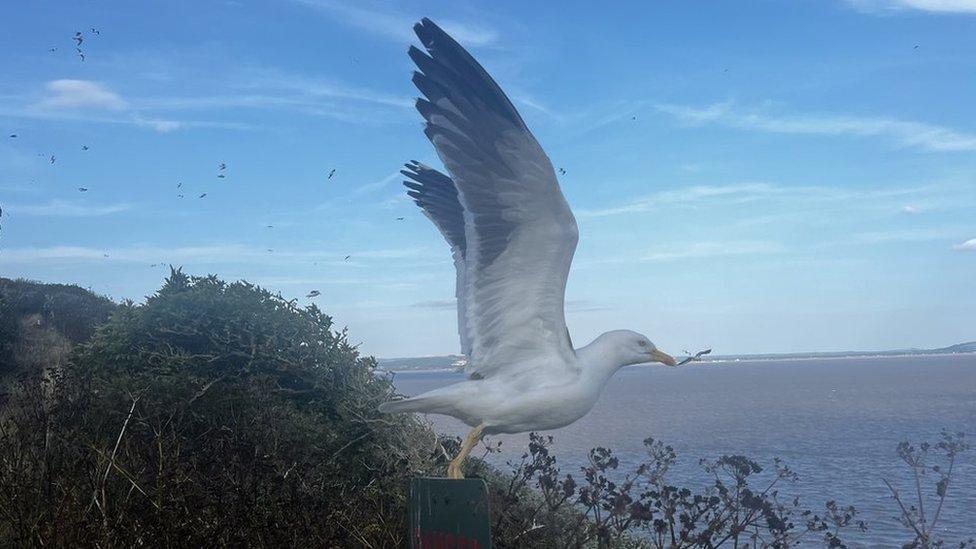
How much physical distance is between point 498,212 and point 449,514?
4.78 ft

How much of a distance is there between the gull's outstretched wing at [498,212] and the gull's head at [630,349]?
203 millimetres

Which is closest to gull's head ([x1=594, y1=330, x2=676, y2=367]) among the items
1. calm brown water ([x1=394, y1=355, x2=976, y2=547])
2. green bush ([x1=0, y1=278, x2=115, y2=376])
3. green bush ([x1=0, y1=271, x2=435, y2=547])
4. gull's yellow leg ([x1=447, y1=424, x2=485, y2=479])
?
gull's yellow leg ([x1=447, y1=424, x2=485, y2=479])

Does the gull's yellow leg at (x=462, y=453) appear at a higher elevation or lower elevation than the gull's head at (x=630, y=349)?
lower

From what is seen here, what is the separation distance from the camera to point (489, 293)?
478 cm

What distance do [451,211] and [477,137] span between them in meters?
1.28

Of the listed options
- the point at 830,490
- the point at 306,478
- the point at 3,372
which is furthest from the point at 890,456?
the point at 306,478

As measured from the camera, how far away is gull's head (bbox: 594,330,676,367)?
14.9 ft

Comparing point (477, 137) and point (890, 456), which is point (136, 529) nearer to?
point (477, 137)

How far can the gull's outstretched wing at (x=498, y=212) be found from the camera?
4.43 metres

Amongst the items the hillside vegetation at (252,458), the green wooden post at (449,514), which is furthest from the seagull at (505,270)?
the hillside vegetation at (252,458)

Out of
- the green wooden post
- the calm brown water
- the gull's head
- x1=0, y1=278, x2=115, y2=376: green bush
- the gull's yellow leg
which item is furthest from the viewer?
the calm brown water

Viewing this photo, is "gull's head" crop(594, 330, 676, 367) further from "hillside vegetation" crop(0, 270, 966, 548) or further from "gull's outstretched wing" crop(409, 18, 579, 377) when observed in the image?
"hillside vegetation" crop(0, 270, 966, 548)

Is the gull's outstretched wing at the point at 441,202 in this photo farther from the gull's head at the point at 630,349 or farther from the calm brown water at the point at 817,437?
the calm brown water at the point at 817,437

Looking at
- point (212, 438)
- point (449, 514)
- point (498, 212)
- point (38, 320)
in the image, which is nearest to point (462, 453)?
point (449, 514)
